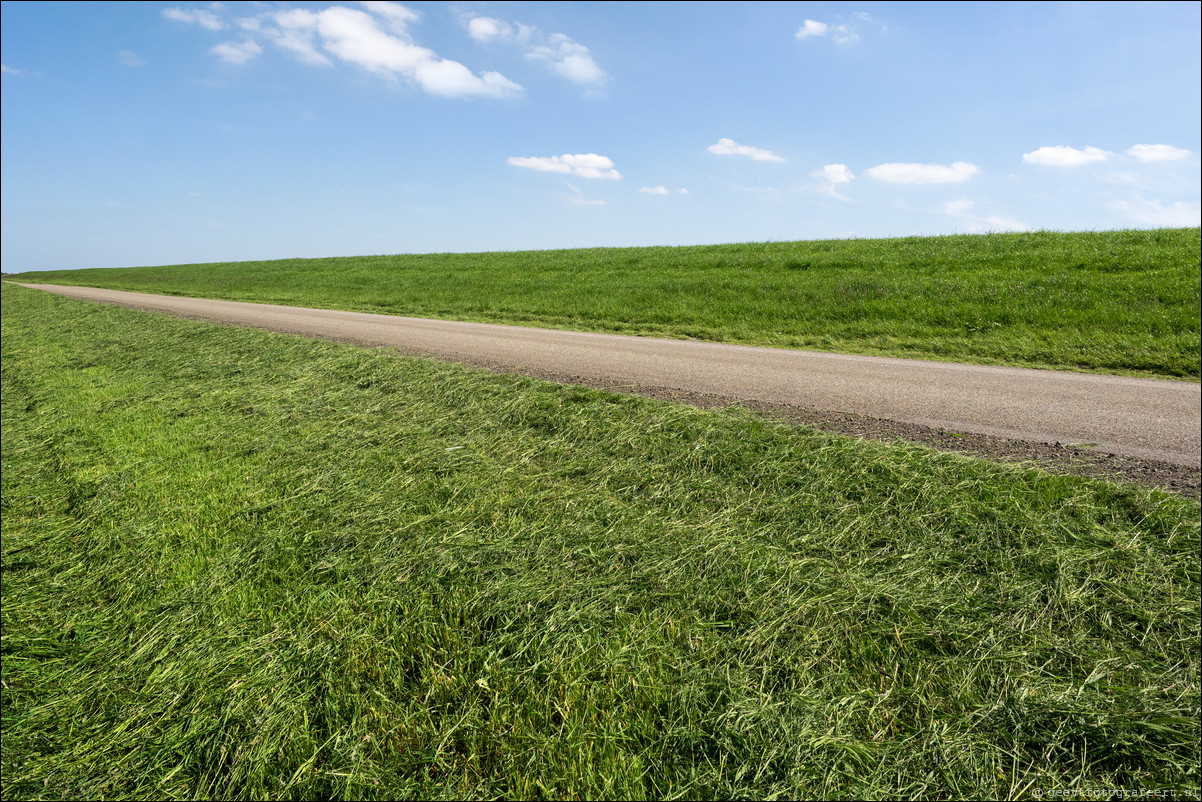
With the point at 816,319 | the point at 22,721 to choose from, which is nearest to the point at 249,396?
the point at 22,721

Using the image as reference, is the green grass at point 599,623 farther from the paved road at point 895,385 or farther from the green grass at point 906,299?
the green grass at point 906,299

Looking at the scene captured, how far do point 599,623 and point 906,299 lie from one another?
13734mm

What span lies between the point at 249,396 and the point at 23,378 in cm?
567

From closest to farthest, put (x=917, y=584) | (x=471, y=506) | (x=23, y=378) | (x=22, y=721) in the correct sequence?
1. (x=22, y=721)
2. (x=917, y=584)
3. (x=471, y=506)
4. (x=23, y=378)

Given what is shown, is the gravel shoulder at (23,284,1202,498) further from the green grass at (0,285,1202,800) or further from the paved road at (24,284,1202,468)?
the green grass at (0,285,1202,800)

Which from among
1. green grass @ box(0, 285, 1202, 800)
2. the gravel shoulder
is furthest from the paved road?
green grass @ box(0, 285, 1202, 800)

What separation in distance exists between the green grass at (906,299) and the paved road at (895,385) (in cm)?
A: 167

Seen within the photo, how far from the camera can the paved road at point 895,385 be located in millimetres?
5551

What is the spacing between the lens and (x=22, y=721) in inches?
98.5

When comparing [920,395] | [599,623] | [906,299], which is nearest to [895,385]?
[920,395]

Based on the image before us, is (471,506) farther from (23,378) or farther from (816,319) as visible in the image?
(816,319)

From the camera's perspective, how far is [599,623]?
2.81 m

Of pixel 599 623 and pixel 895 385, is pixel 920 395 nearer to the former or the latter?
pixel 895 385

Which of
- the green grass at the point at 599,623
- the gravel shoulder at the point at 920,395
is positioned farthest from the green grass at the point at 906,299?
the green grass at the point at 599,623
